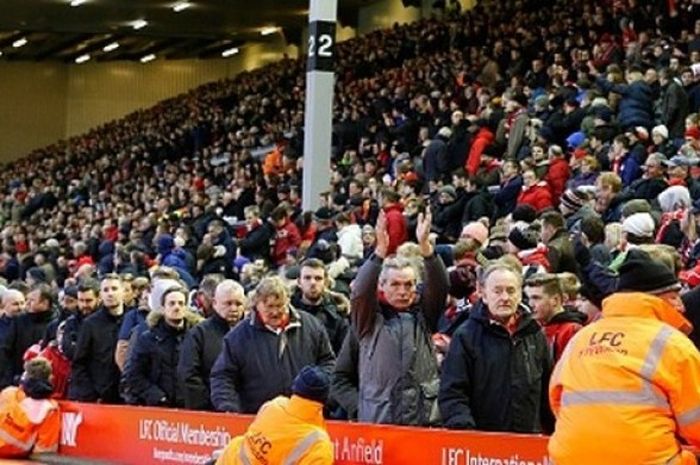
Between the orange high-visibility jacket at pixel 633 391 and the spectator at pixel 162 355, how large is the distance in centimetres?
566

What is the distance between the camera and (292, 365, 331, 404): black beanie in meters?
8.91

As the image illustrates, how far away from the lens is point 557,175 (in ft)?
59.8

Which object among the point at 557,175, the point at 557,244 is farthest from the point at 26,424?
the point at 557,175

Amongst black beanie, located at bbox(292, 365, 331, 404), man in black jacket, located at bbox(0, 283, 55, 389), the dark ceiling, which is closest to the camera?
black beanie, located at bbox(292, 365, 331, 404)

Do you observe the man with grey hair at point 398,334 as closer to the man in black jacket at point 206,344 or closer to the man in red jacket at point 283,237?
the man in black jacket at point 206,344

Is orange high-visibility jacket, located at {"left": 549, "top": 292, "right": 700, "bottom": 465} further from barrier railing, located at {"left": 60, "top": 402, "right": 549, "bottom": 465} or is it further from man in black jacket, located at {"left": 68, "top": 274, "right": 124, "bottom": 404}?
man in black jacket, located at {"left": 68, "top": 274, "right": 124, "bottom": 404}

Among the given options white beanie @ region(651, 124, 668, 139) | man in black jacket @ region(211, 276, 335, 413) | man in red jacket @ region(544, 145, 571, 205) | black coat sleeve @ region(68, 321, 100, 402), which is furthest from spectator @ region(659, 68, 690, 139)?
man in black jacket @ region(211, 276, 335, 413)

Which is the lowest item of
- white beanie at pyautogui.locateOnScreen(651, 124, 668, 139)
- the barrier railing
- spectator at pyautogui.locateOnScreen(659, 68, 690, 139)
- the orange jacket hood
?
the barrier railing

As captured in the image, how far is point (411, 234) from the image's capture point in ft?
56.4

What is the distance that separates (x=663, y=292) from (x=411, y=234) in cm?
1048

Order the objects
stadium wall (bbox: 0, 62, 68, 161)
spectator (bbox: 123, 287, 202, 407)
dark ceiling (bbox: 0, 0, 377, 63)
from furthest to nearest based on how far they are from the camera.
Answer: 1. stadium wall (bbox: 0, 62, 68, 161)
2. dark ceiling (bbox: 0, 0, 377, 63)
3. spectator (bbox: 123, 287, 202, 407)

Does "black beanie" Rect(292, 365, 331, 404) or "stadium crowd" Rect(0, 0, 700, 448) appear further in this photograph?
"stadium crowd" Rect(0, 0, 700, 448)

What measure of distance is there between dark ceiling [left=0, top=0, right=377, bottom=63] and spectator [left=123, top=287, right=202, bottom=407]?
3314 centimetres

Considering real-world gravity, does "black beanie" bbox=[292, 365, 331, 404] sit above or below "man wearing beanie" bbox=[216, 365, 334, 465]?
above
